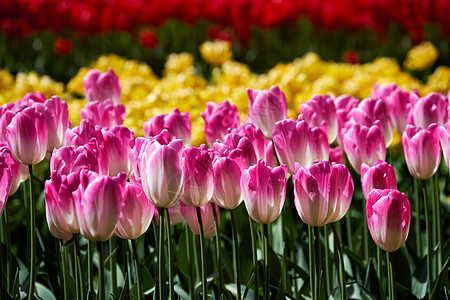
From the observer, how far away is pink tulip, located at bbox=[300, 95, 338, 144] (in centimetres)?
180

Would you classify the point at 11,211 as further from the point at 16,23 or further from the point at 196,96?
the point at 16,23

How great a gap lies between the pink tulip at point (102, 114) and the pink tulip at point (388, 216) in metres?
0.91

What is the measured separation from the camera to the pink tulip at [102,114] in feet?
6.04

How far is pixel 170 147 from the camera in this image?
1.18m

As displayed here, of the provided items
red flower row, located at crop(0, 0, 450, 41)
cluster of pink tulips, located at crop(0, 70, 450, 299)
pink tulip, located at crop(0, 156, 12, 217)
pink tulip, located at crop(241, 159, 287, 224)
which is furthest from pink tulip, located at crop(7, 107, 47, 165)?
red flower row, located at crop(0, 0, 450, 41)

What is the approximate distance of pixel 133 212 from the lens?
1223 millimetres

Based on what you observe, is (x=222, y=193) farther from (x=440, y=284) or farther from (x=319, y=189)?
(x=440, y=284)

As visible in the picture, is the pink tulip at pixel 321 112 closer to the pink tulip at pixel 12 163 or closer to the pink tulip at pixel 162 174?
the pink tulip at pixel 162 174

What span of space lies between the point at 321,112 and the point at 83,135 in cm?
70

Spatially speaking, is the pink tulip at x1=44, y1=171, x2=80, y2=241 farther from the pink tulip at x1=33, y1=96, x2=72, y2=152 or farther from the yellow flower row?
the yellow flower row

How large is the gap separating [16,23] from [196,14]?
2.12 metres

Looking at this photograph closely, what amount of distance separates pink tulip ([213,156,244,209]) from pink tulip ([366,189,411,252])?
0.27m

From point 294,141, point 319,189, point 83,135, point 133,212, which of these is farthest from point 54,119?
point 319,189

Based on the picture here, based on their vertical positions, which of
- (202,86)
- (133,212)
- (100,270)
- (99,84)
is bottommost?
(100,270)
